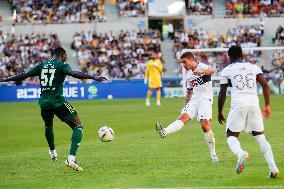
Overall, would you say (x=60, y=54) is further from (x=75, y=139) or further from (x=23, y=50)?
(x=23, y=50)

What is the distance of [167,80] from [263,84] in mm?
35697

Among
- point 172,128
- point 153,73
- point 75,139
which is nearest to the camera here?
point 75,139

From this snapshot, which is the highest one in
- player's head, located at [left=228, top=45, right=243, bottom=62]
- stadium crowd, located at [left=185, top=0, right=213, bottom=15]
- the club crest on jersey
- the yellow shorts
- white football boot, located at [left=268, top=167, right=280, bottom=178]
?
player's head, located at [left=228, top=45, right=243, bottom=62]

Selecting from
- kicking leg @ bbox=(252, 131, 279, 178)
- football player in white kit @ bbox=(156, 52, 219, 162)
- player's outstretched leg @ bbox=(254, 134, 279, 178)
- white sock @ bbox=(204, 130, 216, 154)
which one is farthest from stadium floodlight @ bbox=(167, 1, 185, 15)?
player's outstretched leg @ bbox=(254, 134, 279, 178)

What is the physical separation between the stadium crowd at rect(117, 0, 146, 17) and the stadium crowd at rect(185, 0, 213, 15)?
129 inches

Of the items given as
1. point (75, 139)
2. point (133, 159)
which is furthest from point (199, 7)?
point (75, 139)

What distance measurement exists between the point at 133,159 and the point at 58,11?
143 ft

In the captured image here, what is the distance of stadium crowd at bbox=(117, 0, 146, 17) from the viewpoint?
2314 inches

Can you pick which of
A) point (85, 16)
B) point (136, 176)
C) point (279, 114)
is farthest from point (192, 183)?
point (85, 16)

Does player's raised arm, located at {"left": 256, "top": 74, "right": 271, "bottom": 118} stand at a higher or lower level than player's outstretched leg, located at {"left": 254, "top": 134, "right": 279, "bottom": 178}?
higher

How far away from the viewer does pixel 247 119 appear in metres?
13.4

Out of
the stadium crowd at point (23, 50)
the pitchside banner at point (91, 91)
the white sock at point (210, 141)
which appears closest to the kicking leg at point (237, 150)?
the white sock at point (210, 141)

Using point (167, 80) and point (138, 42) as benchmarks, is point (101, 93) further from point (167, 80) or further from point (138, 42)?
point (138, 42)

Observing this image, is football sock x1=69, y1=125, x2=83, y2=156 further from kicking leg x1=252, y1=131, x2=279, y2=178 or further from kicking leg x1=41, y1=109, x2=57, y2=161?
kicking leg x1=252, y1=131, x2=279, y2=178
